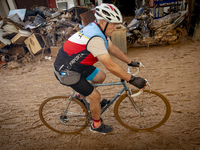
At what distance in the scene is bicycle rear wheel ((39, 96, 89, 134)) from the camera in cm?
232

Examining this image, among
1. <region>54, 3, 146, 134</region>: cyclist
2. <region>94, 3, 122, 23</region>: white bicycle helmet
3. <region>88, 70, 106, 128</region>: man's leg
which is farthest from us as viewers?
<region>88, 70, 106, 128</region>: man's leg

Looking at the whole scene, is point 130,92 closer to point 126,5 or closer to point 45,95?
point 45,95

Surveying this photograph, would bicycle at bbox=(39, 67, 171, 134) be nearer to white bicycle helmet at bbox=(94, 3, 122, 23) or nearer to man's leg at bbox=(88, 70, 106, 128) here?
man's leg at bbox=(88, 70, 106, 128)

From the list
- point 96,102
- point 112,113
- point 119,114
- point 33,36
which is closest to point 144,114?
point 119,114

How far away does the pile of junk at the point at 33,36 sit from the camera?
6160mm

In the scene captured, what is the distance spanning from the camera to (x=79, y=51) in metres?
1.69

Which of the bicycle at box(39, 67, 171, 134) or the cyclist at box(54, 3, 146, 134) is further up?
the cyclist at box(54, 3, 146, 134)

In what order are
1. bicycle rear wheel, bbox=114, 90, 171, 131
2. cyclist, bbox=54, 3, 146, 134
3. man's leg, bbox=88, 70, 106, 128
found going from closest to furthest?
cyclist, bbox=54, 3, 146, 134, man's leg, bbox=88, 70, 106, 128, bicycle rear wheel, bbox=114, 90, 171, 131

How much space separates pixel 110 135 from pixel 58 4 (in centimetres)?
984

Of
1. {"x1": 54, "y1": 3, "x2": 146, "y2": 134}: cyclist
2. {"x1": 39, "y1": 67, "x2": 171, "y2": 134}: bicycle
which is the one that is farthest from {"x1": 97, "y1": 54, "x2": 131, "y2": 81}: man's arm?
{"x1": 39, "y1": 67, "x2": 171, "y2": 134}: bicycle

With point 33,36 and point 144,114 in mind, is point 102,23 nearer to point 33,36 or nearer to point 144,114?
point 144,114

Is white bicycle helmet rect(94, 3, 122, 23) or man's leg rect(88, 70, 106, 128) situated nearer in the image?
white bicycle helmet rect(94, 3, 122, 23)

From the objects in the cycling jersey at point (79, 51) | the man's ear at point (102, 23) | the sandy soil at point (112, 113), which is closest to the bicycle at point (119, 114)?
the sandy soil at point (112, 113)

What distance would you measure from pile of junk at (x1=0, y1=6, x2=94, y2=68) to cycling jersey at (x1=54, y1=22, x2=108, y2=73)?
4.51 m
